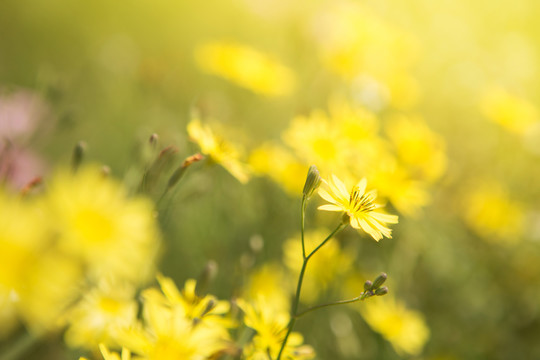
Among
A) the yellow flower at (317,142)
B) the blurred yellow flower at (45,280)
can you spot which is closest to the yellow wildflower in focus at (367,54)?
the yellow flower at (317,142)

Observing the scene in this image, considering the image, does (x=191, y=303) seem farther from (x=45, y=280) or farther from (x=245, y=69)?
(x=245, y=69)

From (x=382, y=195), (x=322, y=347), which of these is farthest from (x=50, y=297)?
(x=322, y=347)

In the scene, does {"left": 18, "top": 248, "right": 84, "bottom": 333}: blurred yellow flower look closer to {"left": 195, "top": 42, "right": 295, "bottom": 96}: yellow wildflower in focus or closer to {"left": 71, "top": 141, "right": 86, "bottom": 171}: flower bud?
{"left": 71, "top": 141, "right": 86, "bottom": 171}: flower bud

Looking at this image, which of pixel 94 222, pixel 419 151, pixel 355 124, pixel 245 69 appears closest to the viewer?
pixel 94 222

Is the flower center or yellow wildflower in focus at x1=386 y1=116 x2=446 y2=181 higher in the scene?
yellow wildflower in focus at x1=386 y1=116 x2=446 y2=181

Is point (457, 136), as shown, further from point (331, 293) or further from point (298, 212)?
point (331, 293)

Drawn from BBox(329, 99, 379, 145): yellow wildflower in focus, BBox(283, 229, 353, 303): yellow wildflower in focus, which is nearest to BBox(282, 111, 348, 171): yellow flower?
BBox(329, 99, 379, 145): yellow wildflower in focus

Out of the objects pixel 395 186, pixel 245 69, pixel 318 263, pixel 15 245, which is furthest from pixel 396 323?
pixel 15 245
